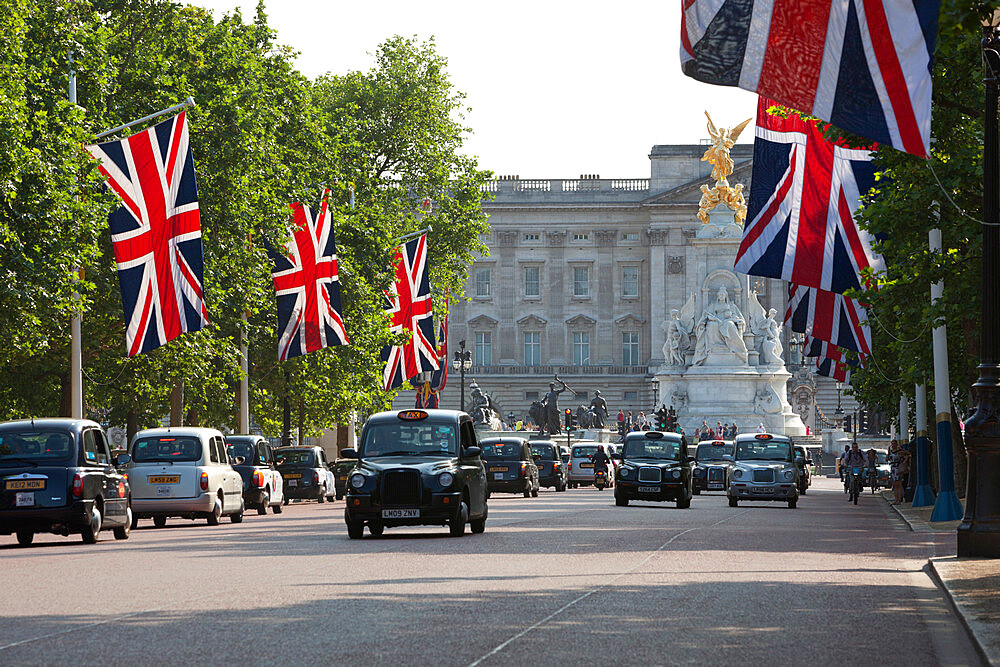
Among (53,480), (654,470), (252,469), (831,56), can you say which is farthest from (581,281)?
(831,56)

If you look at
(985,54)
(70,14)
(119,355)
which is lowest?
(119,355)

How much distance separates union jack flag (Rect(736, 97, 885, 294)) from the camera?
1144 inches

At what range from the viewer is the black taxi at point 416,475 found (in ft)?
82.8

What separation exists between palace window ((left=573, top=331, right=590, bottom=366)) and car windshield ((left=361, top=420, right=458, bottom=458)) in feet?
365

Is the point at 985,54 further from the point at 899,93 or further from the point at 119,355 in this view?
the point at 119,355

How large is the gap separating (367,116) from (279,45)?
47.7 feet

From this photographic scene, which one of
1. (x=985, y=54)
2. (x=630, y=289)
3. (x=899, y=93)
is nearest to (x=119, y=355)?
(x=985, y=54)

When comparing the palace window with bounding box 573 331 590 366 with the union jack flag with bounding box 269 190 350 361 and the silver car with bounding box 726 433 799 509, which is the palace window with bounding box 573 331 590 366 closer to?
the union jack flag with bounding box 269 190 350 361

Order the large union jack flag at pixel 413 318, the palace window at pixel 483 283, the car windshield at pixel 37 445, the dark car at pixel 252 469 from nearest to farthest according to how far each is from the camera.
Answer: the car windshield at pixel 37 445, the dark car at pixel 252 469, the large union jack flag at pixel 413 318, the palace window at pixel 483 283

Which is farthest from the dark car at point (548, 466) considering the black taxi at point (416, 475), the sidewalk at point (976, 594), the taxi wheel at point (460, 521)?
the sidewalk at point (976, 594)

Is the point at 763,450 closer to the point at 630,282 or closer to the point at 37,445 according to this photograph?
the point at 37,445

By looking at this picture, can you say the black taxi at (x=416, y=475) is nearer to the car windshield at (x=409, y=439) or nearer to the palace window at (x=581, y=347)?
the car windshield at (x=409, y=439)

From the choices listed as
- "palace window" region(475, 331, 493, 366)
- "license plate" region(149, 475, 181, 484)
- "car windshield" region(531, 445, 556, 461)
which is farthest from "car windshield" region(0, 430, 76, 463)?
"palace window" region(475, 331, 493, 366)

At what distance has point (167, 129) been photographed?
33.6 meters
